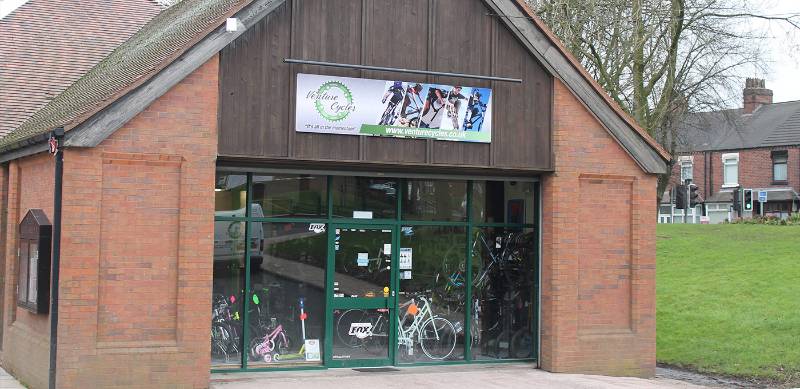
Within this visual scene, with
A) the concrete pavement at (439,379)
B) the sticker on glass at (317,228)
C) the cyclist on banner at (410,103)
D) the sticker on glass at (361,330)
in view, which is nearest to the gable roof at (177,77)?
the cyclist on banner at (410,103)

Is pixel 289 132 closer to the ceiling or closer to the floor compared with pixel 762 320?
closer to the ceiling

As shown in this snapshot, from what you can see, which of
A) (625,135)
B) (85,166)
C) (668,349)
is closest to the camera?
(85,166)

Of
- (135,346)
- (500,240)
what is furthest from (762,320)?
(135,346)

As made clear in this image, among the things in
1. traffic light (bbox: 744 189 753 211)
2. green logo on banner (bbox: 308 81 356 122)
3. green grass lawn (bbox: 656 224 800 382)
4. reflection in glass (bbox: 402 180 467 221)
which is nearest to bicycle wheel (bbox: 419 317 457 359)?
reflection in glass (bbox: 402 180 467 221)

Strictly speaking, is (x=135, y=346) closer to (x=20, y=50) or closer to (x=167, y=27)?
(x=167, y=27)

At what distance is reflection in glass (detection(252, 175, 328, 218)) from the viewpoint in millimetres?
12531

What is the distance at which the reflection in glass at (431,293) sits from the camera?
529 inches

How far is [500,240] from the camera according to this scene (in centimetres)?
1415

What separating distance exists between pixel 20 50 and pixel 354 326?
9.81 meters

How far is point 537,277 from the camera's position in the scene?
14.0m

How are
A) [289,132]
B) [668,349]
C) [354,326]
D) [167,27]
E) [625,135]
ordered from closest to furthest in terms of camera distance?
[289,132] < [354,326] < [625,135] < [167,27] < [668,349]

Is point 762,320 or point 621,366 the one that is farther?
point 762,320

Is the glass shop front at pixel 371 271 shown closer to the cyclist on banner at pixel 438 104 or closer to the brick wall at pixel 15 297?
the cyclist on banner at pixel 438 104

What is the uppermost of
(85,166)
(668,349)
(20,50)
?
(20,50)
